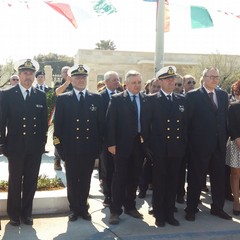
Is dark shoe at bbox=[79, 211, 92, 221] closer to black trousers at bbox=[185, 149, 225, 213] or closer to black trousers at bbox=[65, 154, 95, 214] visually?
black trousers at bbox=[65, 154, 95, 214]

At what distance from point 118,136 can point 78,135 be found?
0.53m

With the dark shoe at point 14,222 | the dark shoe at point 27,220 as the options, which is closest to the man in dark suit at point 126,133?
the dark shoe at point 27,220

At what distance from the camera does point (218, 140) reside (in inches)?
207

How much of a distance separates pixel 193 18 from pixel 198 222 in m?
5.81

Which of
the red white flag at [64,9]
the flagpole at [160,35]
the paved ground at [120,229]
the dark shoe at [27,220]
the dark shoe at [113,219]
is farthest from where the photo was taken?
the flagpole at [160,35]

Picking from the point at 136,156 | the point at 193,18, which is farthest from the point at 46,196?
the point at 193,18

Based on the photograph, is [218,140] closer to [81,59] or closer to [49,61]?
[81,59]

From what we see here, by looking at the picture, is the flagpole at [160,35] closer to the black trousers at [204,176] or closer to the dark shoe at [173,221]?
the black trousers at [204,176]

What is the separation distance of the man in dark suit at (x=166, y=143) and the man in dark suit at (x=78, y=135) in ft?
2.58

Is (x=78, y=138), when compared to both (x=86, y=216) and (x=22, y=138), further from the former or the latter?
(x=86, y=216)

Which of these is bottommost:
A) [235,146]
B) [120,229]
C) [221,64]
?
[120,229]

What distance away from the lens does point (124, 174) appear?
5.11m

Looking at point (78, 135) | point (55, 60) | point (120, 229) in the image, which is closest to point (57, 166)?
point (78, 135)

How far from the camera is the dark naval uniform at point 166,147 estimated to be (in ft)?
16.4
